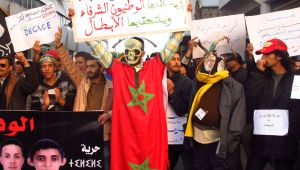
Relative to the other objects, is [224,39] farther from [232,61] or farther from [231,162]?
[231,162]

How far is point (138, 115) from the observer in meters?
4.30

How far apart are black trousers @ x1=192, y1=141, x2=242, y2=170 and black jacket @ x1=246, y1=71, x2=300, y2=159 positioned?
0.80ft

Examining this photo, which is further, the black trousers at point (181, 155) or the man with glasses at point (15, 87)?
the black trousers at point (181, 155)

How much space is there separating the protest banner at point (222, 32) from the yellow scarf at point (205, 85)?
0.87 m

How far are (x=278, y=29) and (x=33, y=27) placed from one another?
2.94m

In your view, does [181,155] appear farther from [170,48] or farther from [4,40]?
[4,40]

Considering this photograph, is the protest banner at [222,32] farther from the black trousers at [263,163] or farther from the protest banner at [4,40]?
the protest banner at [4,40]

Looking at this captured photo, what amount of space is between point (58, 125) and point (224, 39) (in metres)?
2.34

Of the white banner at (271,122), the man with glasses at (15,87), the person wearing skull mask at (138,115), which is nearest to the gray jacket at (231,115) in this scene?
the white banner at (271,122)

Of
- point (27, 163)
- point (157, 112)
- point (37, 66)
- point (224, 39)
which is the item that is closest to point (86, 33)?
point (37, 66)

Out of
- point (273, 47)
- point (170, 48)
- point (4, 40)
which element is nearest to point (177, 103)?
point (170, 48)

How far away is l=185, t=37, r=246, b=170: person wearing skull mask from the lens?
14.1ft

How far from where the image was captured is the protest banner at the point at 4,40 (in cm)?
525

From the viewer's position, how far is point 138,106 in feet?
14.2
